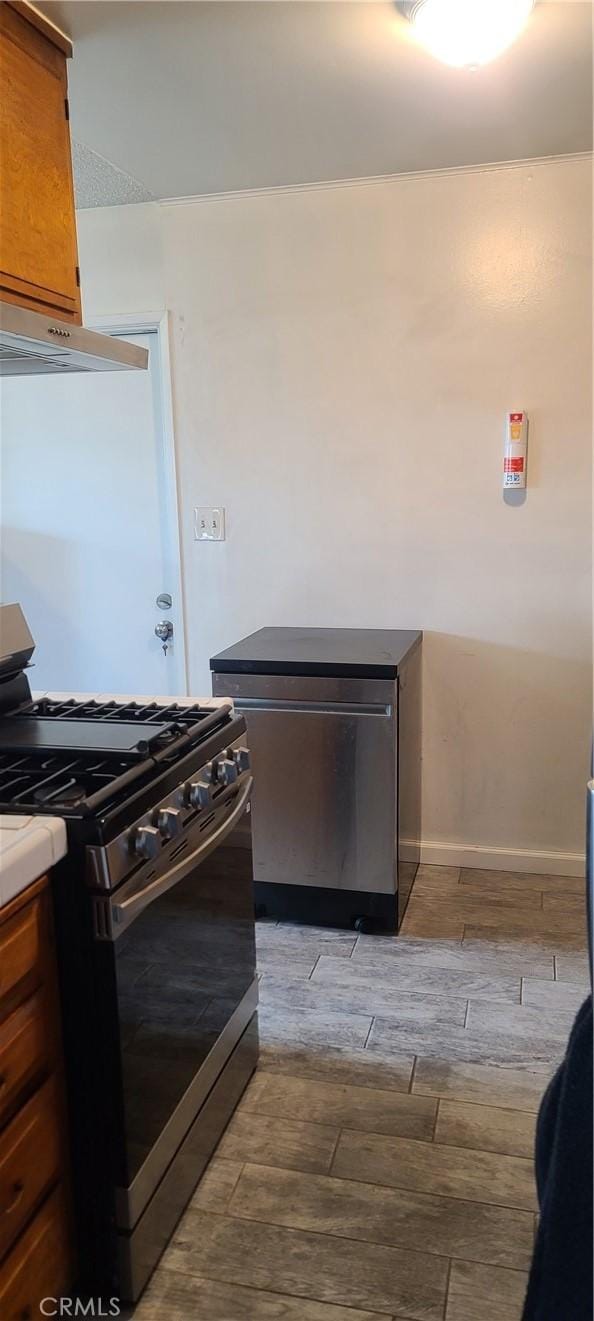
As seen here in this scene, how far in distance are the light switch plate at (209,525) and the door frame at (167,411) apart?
8cm

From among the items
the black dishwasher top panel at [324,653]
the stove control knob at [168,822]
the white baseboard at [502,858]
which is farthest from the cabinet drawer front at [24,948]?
the white baseboard at [502,858]

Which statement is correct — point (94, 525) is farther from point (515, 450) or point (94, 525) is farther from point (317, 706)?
point (515, 450)

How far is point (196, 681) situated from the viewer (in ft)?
11.3

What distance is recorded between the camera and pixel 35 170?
6.48 ft

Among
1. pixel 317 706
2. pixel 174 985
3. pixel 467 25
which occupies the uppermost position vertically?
pixel 467 25

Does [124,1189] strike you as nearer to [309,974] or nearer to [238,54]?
[309,974]

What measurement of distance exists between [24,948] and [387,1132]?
42.8 inches

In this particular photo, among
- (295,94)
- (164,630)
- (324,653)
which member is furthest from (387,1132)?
(295,94)

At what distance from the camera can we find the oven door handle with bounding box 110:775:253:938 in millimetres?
1375

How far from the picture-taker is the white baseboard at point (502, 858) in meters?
3.18

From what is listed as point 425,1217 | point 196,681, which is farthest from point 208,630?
point 425,1217

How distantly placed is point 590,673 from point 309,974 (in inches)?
54.9

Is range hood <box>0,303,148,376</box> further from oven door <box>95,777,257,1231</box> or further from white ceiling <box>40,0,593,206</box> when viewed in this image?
oven door <box>95,777,257,1231</box>

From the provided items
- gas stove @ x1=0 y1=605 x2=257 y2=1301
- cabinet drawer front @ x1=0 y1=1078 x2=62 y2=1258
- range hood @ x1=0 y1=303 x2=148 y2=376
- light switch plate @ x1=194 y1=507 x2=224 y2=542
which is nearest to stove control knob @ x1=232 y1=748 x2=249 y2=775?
gas stove @ x1=0 y1=605 x2=257 y2=1301
